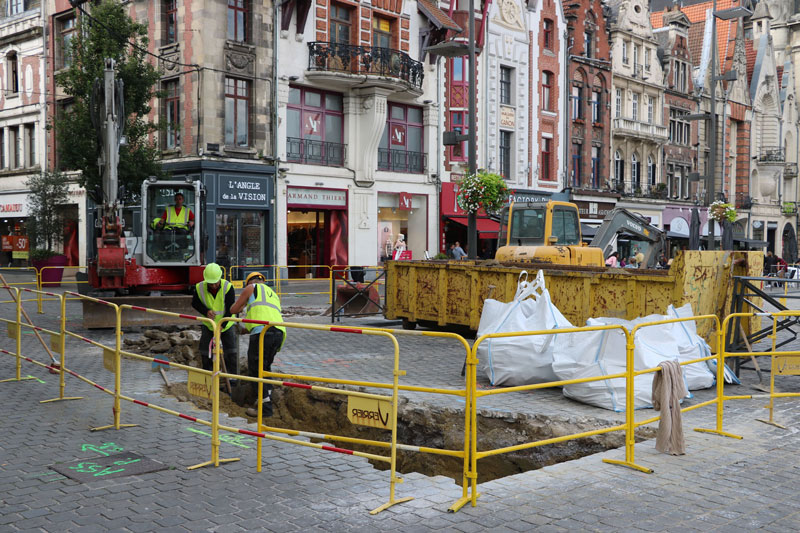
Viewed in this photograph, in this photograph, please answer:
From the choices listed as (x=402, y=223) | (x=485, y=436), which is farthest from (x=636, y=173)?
(x=485, y=436)

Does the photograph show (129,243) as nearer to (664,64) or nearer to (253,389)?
(253,389)

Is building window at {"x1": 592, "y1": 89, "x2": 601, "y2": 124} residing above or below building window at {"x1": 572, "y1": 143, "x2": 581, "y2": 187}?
above

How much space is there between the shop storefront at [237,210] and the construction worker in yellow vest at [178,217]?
9268mm

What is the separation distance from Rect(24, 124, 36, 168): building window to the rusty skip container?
82.3ft

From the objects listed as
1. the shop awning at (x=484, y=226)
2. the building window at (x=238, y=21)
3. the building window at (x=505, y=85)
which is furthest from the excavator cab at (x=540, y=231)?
the building window at (x=505, y=85)

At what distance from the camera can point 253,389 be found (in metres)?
9.66

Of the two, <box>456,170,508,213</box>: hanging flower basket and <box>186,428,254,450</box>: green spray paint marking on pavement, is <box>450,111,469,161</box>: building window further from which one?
<box>186,428,254,450</box>: green spray paint marking on pavement

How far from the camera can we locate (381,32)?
1228 inches

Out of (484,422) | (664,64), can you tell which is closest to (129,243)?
(484,422)

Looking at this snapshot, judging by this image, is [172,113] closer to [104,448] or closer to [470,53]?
[470,53]

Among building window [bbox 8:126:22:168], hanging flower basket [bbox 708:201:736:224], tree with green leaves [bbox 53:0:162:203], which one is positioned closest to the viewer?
tree with green leaves [bbox 53:0:162:203]

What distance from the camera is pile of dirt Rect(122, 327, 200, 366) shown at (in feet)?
39.4

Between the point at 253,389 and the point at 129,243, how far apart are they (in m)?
8.62

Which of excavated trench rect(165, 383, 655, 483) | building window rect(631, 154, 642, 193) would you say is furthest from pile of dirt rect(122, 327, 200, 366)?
building window rect(631, 154, 642, 193)
